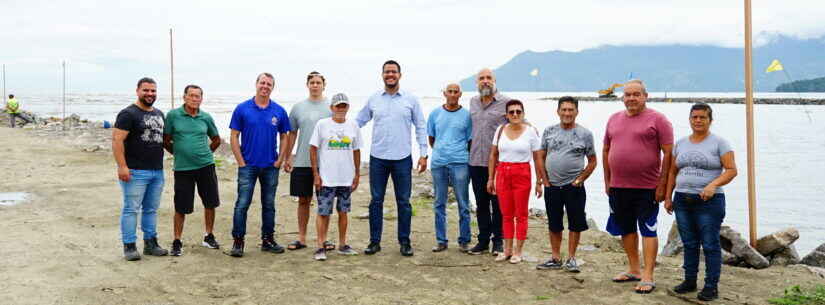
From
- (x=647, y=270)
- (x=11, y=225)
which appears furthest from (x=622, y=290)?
(x=11, y=225)

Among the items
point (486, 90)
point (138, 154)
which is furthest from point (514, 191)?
point (138, 154)

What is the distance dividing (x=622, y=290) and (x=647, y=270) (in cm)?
28

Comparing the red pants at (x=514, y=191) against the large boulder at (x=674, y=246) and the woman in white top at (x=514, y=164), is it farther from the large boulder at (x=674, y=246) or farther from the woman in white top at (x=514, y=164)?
the large boulder at (x=674, y=246)

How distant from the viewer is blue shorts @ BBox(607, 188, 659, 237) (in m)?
5.25

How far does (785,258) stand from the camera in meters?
6.95

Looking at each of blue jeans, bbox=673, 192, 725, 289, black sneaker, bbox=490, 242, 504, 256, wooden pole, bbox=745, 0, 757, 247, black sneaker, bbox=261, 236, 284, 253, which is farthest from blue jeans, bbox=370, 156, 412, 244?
wooden pole, bbox=745, 0, 757, 247

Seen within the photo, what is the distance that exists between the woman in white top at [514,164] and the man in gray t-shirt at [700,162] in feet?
4.62

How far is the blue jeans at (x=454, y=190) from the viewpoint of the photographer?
6555 millimetres

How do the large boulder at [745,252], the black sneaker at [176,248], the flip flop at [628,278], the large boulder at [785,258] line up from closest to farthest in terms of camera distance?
the flip flop at [628,278]
the black sneaker at [176,248]
the large boulder at [745,252]
the large boulder at [785,258]

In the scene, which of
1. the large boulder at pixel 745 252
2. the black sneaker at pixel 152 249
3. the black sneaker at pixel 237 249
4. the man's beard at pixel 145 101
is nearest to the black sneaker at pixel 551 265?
the large boulder at pixel 745 252

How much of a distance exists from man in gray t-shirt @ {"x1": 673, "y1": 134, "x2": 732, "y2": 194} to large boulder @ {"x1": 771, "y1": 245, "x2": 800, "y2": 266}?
112 inches

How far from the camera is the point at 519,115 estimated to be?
609cm

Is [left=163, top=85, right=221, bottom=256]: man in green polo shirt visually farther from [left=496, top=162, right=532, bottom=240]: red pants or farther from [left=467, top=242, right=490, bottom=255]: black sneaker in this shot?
[left=496, top=162, right=532, bottom=240]: red pants

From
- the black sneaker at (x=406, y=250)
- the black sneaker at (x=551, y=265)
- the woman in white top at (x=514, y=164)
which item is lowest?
the black sneaker at (x=551, y=265)
